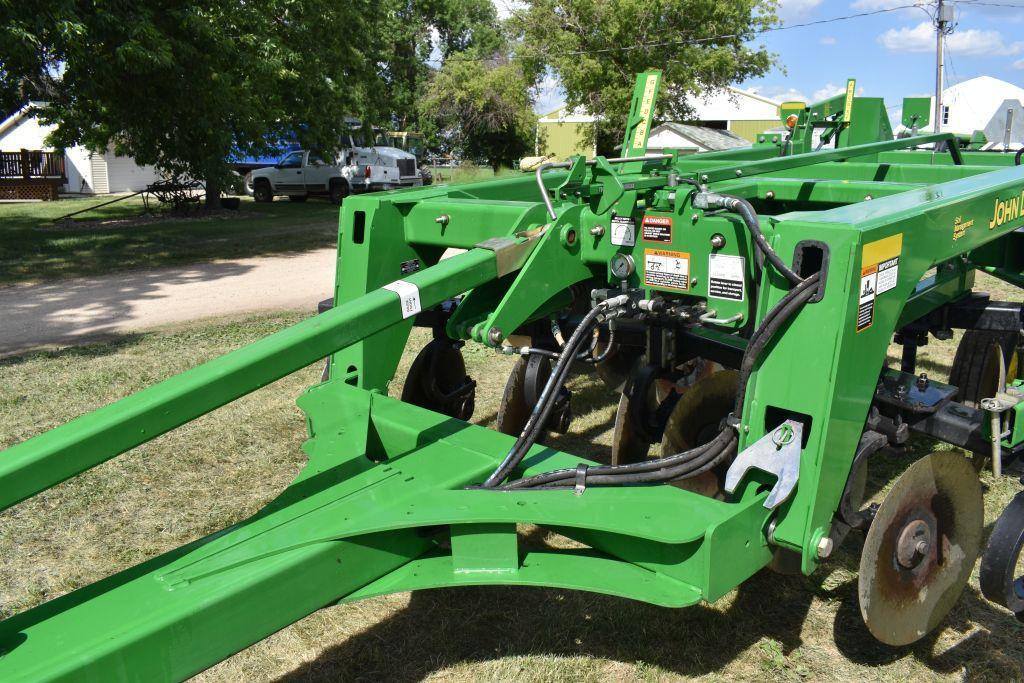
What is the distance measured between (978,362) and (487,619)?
278cm

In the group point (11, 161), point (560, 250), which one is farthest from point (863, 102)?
point (11, 161)

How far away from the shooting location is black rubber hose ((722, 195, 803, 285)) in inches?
93.9

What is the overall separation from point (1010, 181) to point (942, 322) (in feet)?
4.30

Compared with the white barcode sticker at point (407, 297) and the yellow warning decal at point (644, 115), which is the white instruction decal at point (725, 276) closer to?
the white barcode sticker at point (407, 297)

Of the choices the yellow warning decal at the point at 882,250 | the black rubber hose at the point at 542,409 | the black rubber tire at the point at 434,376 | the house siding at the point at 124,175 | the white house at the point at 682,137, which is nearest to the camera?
the yellow warning decal at the point at 882,250

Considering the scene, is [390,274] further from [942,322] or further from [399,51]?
[399,51]

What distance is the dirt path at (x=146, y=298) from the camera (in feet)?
26.7

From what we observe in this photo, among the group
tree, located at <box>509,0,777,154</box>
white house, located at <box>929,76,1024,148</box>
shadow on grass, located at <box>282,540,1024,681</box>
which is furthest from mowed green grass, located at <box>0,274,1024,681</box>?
white house, located at <box>929,76,1024,148</box>

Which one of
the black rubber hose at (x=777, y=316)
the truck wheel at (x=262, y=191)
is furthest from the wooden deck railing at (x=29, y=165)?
the black rubber hose at (x=777, y=316)

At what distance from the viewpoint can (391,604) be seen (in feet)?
11.3

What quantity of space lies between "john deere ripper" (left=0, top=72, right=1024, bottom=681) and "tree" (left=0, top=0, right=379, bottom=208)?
28.7 ft

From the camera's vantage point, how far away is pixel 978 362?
4.34 meters

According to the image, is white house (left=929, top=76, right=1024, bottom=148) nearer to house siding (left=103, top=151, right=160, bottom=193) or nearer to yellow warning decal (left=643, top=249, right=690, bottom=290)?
house siding (left=103, top=151, right=160, bottom=193)

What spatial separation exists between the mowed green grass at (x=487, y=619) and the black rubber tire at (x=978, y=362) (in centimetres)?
52
